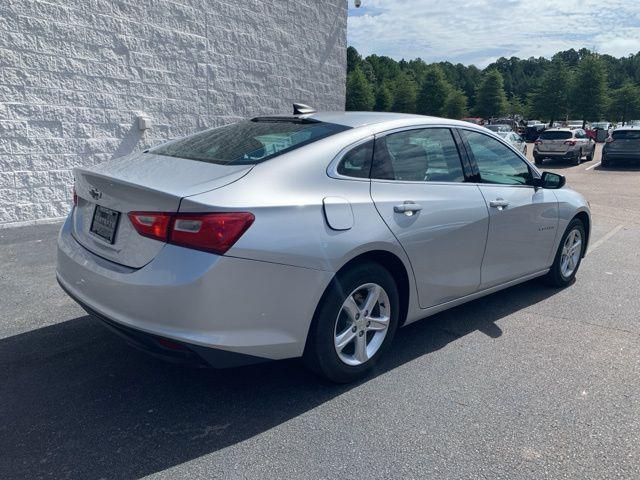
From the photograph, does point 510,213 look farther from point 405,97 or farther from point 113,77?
point 405,97

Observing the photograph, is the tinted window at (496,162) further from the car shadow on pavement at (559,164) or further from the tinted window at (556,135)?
the tinted window at (556,135)

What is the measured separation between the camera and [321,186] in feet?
9.80

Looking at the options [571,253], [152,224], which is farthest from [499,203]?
[152,224]

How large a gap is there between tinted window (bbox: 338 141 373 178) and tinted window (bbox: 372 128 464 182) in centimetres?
6

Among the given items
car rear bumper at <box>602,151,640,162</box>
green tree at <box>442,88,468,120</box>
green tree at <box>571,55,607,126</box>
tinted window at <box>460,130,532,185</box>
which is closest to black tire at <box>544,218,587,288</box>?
tinted window at <box>460,130,532,185</box>

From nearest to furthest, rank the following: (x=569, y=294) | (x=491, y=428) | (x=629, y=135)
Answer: (x=491, y=428) → (x=569, y=294) → (x=629, y=135)

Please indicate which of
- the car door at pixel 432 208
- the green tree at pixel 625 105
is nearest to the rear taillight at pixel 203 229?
the car door at pixel 432 208

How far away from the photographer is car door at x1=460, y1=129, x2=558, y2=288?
4.10 meters

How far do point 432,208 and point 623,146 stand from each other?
21.1m

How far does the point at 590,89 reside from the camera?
173ft

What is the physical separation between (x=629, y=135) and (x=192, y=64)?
62.9 ft

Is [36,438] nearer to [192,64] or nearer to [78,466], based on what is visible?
[78,466]

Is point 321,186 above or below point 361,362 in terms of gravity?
above

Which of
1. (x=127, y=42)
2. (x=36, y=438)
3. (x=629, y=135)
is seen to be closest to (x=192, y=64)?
(x=127, y=42)
